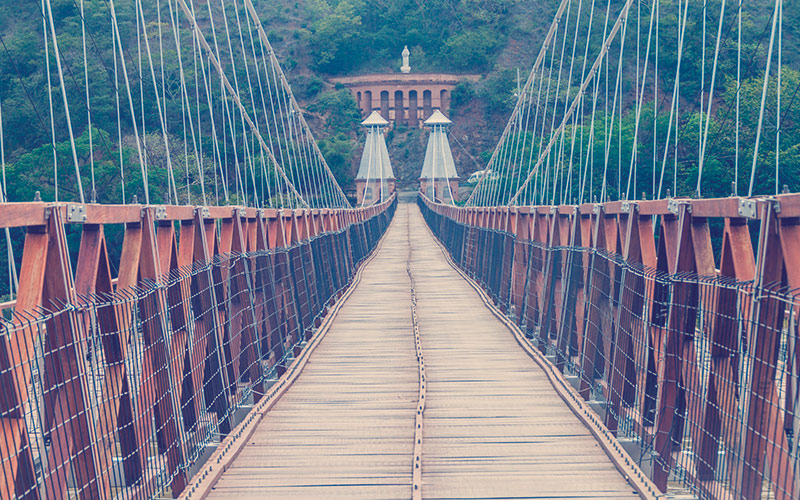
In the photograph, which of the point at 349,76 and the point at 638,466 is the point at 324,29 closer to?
the point at 349,76

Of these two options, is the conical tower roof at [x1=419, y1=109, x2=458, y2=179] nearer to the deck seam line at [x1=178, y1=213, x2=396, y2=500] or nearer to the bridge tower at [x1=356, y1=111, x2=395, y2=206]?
the bridge tower at [x1=356, y1=111, x2=395, y2=206]

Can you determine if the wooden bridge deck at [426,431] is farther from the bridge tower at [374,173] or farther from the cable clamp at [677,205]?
the bridge tower at [374,173]

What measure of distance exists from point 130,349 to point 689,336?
2788 mm

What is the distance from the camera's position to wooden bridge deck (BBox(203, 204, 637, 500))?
4.44 meters

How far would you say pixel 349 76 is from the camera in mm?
84438

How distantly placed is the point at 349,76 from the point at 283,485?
269 ft

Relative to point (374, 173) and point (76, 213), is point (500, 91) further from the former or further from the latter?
point (76, 213)

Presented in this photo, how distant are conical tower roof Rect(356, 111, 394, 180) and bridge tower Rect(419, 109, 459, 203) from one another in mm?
2737

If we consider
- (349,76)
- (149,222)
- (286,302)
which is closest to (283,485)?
(149,222)

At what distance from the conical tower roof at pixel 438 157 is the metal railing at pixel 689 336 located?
55.9 meters

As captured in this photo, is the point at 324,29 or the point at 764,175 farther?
the point at 324,29

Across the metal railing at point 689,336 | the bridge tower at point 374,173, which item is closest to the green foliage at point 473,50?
the bridge tower at point 374,173

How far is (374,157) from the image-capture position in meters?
64.9

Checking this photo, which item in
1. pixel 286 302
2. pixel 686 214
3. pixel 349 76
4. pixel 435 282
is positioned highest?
pixel 349 76
